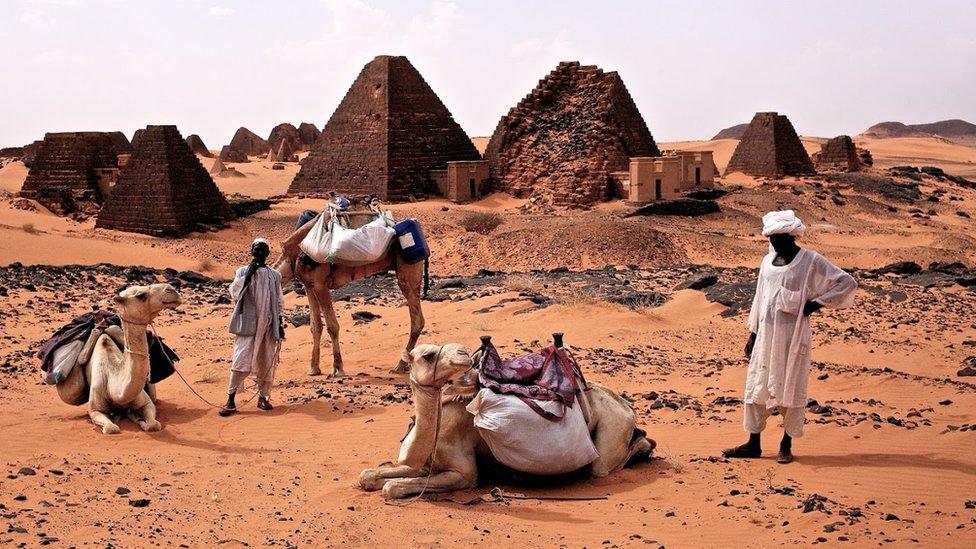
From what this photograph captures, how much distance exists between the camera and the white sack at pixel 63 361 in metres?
9.52

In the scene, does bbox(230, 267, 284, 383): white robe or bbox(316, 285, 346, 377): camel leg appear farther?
bbox(316, 285, 346, 377): camel leg

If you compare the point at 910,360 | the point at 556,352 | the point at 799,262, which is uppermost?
the point at 799,262

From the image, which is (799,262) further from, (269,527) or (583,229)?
(583,229)

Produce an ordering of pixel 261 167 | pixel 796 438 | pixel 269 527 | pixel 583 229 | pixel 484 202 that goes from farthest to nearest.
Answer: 1. pixel 261 167
2. pixel 484 202
3. pixel 583 229
4. pixel 796 438
5. pixel 269 527

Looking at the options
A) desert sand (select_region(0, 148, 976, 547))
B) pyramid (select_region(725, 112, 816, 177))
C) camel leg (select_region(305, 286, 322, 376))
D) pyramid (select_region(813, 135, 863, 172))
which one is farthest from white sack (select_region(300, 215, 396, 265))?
pyramid (select_region(813, 135, 863, 172))

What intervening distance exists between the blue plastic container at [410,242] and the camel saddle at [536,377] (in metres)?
4.13

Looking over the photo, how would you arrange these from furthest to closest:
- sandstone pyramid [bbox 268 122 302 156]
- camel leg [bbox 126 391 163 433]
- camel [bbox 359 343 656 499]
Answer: sandstone pyramid [bbox 268 122 302 156] → camel leg [bbox 126 391 163 433] → camel [bbox 359 343 656 499]

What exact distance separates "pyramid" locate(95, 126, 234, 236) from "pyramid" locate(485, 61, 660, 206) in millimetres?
11555

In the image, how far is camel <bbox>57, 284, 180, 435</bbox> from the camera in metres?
8.68

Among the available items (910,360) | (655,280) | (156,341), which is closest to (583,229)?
(655,280)

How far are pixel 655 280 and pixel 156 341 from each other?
10494 mm

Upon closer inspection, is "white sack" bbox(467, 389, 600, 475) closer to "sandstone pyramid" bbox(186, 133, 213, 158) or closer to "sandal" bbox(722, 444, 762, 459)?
"sandal" bbox(722, 444, 762, 459)

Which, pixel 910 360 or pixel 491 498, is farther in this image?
pixel 910 360

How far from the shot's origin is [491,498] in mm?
7004
